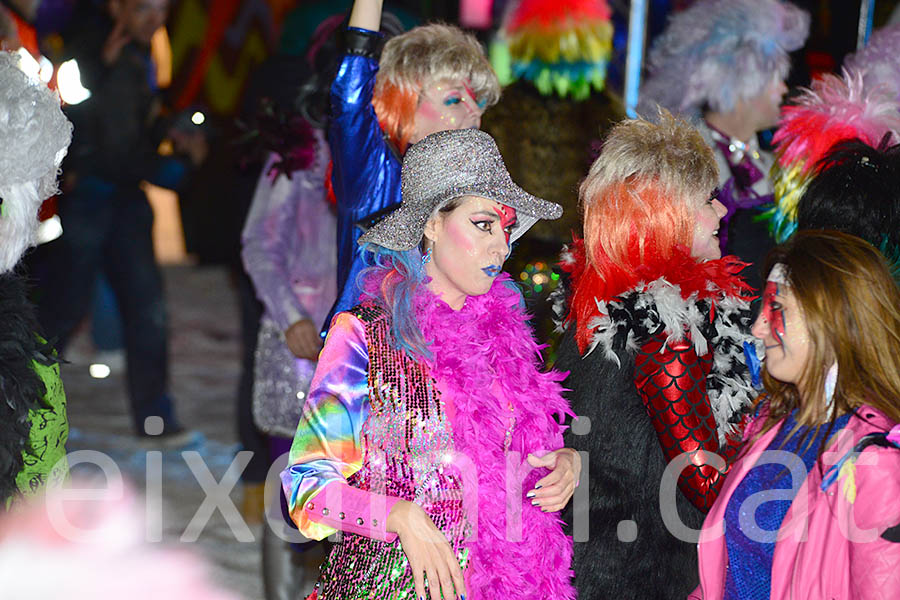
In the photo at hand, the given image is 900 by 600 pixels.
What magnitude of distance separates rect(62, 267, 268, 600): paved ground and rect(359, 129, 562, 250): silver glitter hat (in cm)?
173

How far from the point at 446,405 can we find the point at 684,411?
1.49 feet

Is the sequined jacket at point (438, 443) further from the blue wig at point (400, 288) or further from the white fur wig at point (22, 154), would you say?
the white fur wig at point (22, 154)

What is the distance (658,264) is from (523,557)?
2.07 feet

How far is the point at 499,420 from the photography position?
1.88 m

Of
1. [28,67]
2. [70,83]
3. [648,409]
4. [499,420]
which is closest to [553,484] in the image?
[499,420]

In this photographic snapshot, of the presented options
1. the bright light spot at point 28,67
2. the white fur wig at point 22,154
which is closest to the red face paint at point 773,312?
the white fur wig at point 22,154

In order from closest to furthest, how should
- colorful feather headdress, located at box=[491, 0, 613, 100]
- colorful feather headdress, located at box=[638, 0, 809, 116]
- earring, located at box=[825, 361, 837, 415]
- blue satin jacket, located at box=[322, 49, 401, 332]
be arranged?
1. earring, located at box=[825, 361, 837, 415]
2. blue satin jacket, located at box=[322, 49, 401, 332]
3. colorful feather headdress, located at box=[638, 0, 809, 116]
4. colorful feather headdress, located at box=[491, 0, 613, 100]

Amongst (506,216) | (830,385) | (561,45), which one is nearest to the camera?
(830,385)

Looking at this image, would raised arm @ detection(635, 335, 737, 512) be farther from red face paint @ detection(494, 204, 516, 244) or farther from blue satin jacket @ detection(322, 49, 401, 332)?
blue satin jacket @ detection(322, 49, 401, 332)

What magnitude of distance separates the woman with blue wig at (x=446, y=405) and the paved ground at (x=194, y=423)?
1.53 metres

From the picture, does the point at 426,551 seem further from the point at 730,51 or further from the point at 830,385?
the point at 730,51

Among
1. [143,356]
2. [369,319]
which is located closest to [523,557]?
[369,319]

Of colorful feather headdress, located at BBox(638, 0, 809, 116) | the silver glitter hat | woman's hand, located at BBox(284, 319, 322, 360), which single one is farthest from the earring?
colorful feather headdress, located at BBox(638, 0, 809, 116)

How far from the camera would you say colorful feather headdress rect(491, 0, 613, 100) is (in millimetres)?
4074
